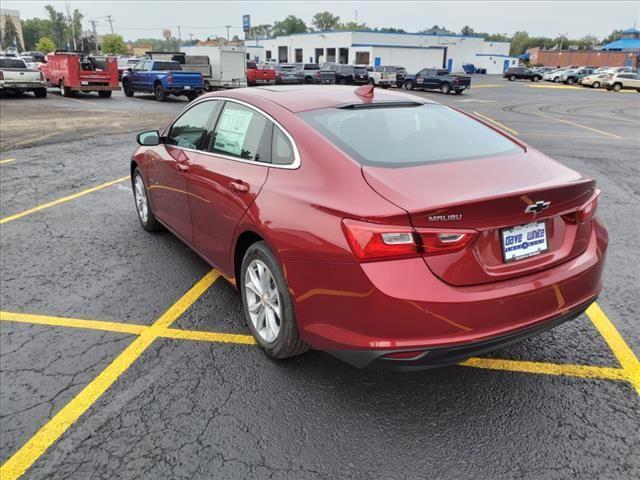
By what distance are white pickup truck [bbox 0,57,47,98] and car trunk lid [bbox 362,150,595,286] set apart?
25.6 meters

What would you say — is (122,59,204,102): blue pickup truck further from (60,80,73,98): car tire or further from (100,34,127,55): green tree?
(100,34,127,55): green tree

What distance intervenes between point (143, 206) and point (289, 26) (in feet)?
594

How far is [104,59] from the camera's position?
84.6 ft

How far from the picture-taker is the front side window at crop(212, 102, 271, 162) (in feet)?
10.9

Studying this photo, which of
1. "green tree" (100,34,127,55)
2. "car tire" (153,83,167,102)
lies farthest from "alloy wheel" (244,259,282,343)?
"green tree" (100,34,127,55)

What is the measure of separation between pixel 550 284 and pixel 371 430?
121 centimetres

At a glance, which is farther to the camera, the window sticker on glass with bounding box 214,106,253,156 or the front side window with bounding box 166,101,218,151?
the front side window with bounding box 166,101,218,151

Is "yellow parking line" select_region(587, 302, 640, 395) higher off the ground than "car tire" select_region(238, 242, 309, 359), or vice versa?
Result: "car tire" select_region(238, 242, 309, 359)

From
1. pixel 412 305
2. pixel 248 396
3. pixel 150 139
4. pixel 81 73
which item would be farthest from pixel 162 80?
pixel 412 305

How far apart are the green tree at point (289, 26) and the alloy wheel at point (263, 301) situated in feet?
586

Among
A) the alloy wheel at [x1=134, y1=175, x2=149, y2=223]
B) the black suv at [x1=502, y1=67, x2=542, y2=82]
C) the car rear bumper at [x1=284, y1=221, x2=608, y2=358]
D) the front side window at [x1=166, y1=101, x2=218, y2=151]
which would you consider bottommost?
the black suv at [x1=502, y1=67, x2=542, y2=82]

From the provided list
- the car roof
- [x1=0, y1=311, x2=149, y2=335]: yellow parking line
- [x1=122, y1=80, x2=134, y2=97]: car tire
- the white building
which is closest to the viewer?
the car roof

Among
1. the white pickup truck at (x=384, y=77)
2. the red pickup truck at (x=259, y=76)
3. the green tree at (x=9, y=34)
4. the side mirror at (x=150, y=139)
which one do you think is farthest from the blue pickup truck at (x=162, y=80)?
the green tree at (x=9, y=34)

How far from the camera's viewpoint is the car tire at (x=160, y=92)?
77.6 feet
